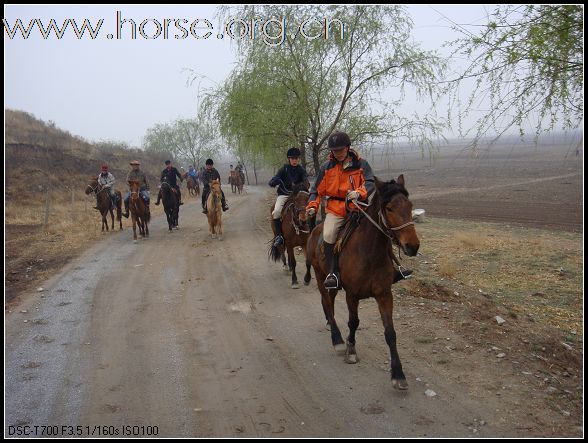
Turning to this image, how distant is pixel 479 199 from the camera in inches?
1152

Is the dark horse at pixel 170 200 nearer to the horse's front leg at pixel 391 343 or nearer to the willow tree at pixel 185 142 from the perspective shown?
the horse's front leg at pixel 391 343

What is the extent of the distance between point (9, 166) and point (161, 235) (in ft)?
66.6

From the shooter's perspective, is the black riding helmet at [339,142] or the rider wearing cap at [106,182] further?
the rider wearing cap at [106,182]

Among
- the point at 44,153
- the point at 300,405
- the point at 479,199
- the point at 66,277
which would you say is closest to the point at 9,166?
the point at 44,153

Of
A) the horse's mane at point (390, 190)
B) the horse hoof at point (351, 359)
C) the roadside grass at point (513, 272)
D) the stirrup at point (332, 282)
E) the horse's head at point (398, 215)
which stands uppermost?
the horse's mane at point (390, 190)

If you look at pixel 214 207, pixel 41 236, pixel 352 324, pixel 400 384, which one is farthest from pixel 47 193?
pixel 400 384

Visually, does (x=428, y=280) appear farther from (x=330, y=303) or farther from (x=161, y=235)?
(x=161, y=235)

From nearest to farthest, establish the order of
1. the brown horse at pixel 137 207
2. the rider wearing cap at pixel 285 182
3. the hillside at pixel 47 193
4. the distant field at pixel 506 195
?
the rider wearing cap at pixel 285 182
the hillside at pixel 47 193
the brown horse at pixel 137 207
the distant field at pixel 506 195

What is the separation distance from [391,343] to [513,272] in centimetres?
735

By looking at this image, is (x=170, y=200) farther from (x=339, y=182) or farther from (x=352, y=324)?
(x=352, y=324)

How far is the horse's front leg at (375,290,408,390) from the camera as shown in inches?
199

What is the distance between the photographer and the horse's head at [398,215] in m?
4.76

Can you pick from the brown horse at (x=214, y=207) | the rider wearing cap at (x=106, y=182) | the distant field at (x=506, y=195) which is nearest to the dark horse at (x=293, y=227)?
the distant field at (x=506, y=195)

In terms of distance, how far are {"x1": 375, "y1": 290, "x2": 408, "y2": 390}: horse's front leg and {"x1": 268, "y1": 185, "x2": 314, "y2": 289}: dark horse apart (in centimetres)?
413
